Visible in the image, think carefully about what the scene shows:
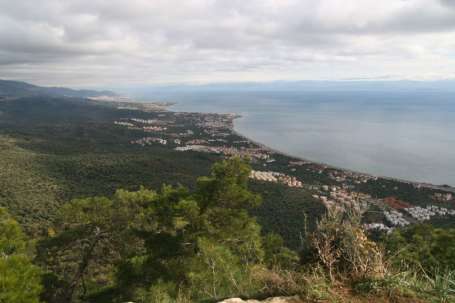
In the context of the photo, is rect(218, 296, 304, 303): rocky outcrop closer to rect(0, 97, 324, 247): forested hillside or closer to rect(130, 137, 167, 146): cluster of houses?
rect(0, 97, 324, 247): forested hillside

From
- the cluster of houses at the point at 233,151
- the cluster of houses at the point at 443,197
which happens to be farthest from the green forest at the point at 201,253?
the cluster of houses at the point at 233,151

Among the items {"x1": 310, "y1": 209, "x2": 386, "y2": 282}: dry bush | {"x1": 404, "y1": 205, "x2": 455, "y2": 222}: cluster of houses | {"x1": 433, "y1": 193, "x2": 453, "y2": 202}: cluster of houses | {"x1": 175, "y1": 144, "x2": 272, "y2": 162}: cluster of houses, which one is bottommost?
{"x1": 404, "y1": 205, "x2": 455, "y2": 222}: cluster of houses

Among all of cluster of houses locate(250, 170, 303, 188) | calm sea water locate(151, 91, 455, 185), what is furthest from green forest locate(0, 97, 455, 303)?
calm sea water locate(151, 91, 455, 185)

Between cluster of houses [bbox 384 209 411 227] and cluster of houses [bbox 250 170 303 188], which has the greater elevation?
cluster of houses [bbox 250 170 303 188]

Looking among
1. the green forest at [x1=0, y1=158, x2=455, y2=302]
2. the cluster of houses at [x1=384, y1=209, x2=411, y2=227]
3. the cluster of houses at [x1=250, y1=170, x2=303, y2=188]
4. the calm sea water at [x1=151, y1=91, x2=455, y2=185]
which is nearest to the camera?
the green forest at [x1=0, y1=158, x2=455, y2=302]

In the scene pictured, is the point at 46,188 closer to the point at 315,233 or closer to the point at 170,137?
the point at 315,233

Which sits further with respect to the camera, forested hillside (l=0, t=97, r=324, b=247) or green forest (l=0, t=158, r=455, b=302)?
A: forested hillside (l=0, t=97, r=324, b=247)

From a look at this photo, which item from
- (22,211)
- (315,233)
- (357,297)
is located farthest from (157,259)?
(22,211)

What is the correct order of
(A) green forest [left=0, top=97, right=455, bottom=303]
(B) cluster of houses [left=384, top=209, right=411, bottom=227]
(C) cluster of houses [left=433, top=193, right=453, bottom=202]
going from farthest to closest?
(C) cluster of houses [left=433, top=193, right=453, bottom=202] < (B) cluster of houses [left=384, top=209, right=411, bottom=227] < (A) green forest [left=0, top=97, right=455, bottom=303]
